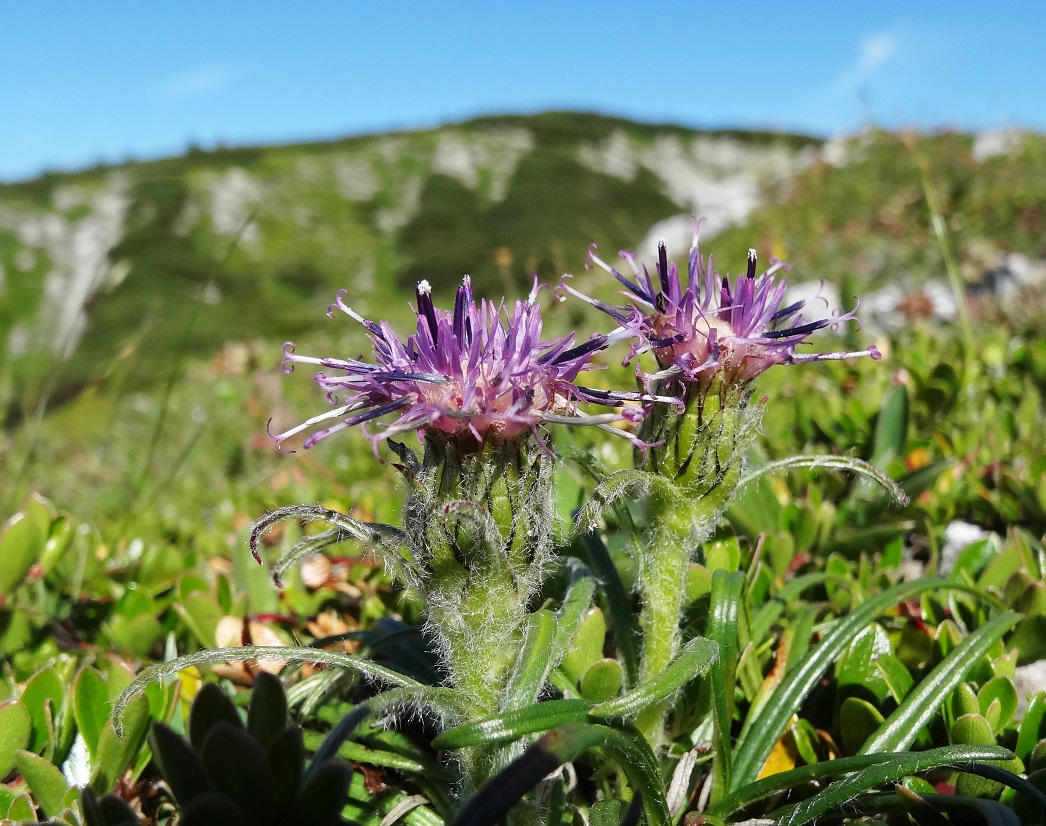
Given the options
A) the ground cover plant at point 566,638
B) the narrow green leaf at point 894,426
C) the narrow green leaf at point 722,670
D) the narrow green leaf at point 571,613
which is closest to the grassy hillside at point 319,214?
the narrow green leaf at point 894,426

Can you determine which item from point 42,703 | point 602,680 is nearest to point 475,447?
point 602,680

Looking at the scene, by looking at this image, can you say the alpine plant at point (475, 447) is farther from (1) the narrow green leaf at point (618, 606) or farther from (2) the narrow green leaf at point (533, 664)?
(1) the narrow green leaf at point (618, 606)

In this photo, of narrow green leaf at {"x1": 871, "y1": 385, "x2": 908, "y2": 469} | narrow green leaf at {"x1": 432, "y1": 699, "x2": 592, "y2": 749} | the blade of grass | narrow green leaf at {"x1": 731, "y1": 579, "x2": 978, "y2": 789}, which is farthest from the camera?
narrow green leaf at {"x1": 871, "y1": 385, "x2": 908, "y2": 469}

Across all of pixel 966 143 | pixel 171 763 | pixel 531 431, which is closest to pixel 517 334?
pixel 531 431

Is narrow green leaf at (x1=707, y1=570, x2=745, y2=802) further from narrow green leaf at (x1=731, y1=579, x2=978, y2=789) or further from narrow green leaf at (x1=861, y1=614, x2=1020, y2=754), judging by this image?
narrow green leaf at (x1=861, y1=614, x2=1020, y2=754)

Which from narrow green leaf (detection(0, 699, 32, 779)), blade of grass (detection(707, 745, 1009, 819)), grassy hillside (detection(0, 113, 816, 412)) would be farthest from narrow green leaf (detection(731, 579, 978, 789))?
grassy hillside (detection(0, 113, 816, 412))
